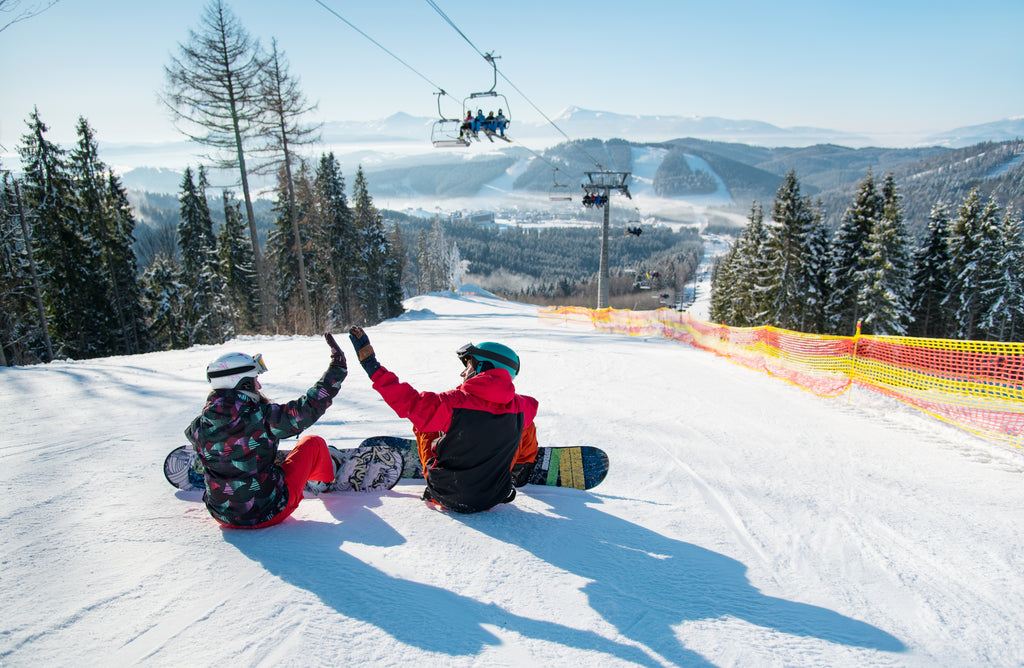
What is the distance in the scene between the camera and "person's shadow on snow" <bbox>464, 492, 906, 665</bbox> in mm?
2240

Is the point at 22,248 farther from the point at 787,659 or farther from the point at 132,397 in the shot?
the point at 787,659

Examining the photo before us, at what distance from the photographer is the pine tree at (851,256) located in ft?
94.3

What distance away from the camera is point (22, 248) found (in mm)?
18891

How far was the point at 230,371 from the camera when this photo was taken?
8.63 ft

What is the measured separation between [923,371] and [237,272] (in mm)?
36158

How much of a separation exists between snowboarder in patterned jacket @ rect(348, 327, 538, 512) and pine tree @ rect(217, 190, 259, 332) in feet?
111

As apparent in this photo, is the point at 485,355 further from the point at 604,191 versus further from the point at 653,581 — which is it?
the point at 604,191

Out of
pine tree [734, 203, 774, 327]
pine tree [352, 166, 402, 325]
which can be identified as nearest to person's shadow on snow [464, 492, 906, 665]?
pine tree [734, 203, 774, 327]

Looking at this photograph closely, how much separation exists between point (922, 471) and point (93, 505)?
22.3 ft

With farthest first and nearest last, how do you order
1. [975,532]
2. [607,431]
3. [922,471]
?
[607,431]
[922,471]
[975,532]

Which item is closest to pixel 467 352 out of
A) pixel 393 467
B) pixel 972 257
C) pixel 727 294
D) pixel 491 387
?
pixel 491 387

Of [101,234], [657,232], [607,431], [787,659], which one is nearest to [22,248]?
[101,234]

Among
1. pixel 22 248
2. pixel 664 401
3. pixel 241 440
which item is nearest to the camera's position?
pixel 241 440

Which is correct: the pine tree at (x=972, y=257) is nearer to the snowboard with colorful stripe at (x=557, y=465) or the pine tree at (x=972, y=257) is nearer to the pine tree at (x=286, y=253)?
the snowboard with colorful stripe at (x=557, y=465)
